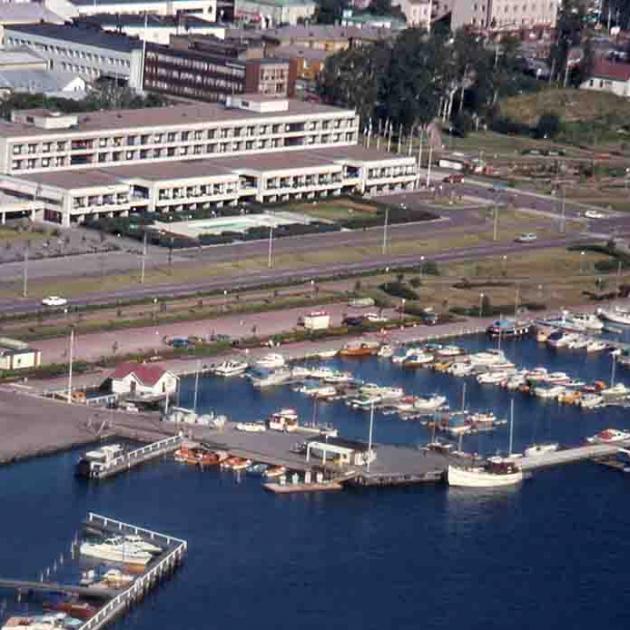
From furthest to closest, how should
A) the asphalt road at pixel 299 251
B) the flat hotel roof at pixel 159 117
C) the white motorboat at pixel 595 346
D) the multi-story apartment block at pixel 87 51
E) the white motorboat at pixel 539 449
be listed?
the multi-story apartment block at pixel 87 51 < the flat hotel roof at pixel 159 117 < the asphalt road at pixel 299 251 < the white motorboat at pixel 595 346 < the white motorboat at pixel 539 449

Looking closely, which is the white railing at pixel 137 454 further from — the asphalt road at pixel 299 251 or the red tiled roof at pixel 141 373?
the asphalt road at pixel 299 251

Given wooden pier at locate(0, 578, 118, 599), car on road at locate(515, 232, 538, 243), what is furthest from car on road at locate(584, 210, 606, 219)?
wooden pier at locate(0, 578, 118, 599)

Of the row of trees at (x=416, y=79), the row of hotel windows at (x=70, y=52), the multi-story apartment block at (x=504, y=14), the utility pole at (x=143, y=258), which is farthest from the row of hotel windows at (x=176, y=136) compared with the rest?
the multi-story apartment block at (x=504, y=14)

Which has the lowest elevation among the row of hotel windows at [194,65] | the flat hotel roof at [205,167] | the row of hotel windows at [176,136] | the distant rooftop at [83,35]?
the flat hotel roof at [205,167]

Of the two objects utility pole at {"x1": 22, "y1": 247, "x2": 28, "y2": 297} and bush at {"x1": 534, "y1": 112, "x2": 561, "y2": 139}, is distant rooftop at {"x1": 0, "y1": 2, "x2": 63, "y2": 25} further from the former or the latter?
utility pole at {"x1": 22, "y1": 247, "x2": 28, "y2": 297}

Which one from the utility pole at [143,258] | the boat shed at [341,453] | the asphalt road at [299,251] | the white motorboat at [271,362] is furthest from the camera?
the utility pole at [143,258]

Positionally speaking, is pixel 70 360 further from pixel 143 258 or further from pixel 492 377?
pixel 143 258
